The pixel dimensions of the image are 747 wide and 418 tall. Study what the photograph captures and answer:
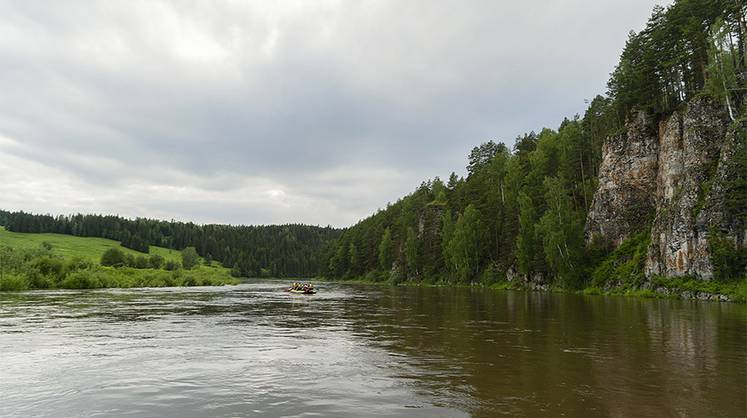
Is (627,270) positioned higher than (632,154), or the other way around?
(632,154)

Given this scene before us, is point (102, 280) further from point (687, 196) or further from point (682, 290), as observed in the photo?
point (687, 196)

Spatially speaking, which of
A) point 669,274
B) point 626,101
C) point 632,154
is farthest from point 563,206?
point 669,274

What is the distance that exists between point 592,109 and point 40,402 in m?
104

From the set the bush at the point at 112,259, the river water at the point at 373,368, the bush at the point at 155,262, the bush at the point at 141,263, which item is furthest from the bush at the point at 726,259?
the bush at the point at 155,262

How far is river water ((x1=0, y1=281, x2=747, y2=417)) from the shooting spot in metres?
12.0

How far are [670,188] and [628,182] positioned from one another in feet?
41.0

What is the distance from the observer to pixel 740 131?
53.1 metres

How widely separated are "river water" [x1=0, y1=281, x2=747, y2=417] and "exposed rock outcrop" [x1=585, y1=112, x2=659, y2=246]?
4644 centimetres

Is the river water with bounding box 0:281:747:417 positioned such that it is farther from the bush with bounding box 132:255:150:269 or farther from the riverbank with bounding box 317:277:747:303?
the bush with bounding box 132:255:150:269

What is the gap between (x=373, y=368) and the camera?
16.9 m

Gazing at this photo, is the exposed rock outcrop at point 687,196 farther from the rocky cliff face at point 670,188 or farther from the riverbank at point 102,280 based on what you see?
the riverbank at point 102,280

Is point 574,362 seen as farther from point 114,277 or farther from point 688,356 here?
point 114,277

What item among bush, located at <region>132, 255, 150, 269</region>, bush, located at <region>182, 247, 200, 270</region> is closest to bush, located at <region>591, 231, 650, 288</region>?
bush, located at <region>132, 255, 150, 269</region>

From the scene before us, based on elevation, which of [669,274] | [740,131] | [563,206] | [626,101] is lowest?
[669,274]
